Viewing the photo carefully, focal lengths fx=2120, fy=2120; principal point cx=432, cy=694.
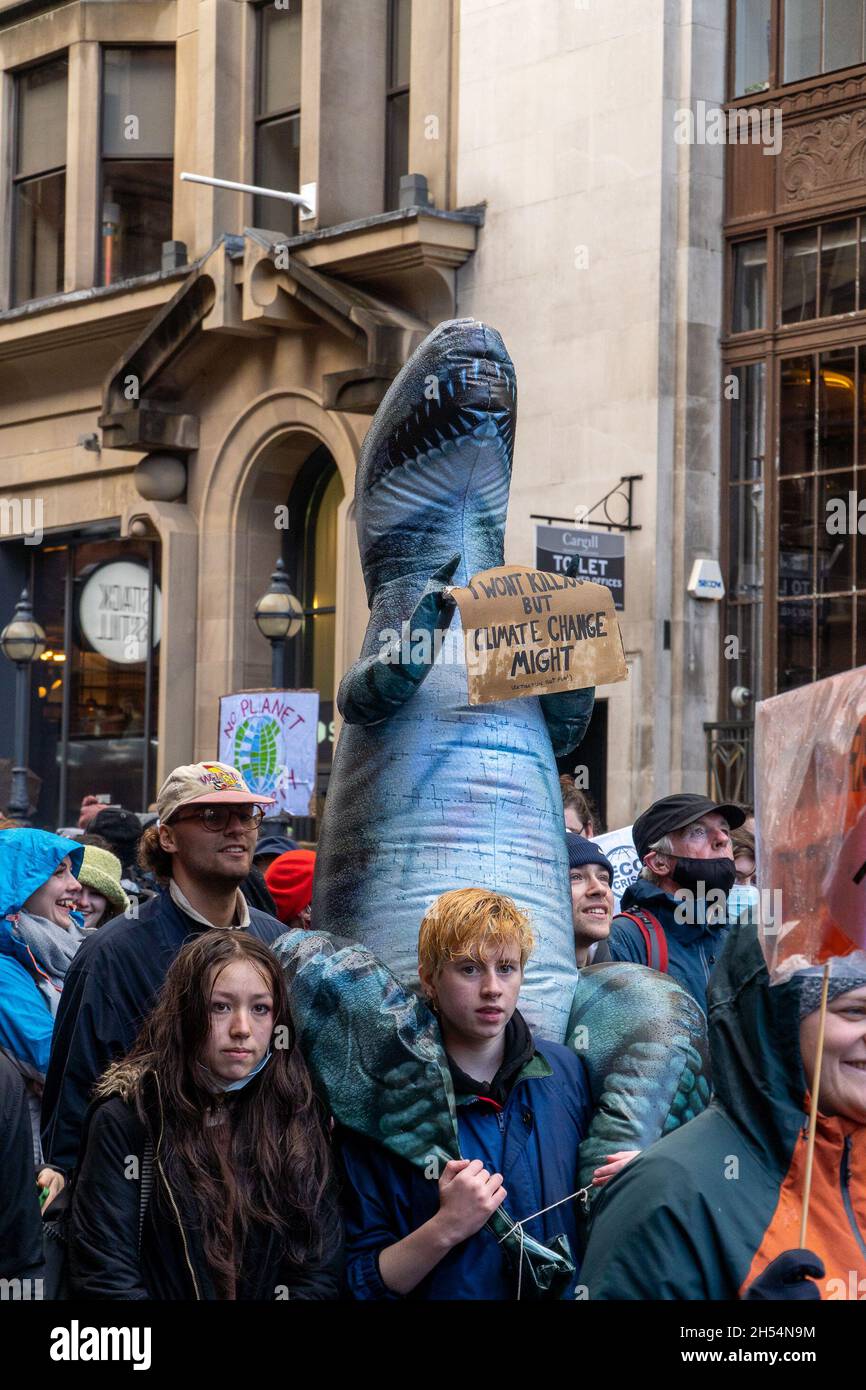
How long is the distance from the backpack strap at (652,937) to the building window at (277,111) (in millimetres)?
16176

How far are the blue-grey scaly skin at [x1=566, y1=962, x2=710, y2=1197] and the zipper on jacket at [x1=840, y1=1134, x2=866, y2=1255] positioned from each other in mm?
1209

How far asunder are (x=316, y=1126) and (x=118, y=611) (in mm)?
20346

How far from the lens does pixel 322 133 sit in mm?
20906

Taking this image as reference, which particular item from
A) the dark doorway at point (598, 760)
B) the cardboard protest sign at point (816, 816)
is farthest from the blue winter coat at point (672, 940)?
the dark doorway at point (598, 760)

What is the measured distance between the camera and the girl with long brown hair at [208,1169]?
4164mm

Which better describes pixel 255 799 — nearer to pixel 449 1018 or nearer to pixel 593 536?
pixel 449 1018

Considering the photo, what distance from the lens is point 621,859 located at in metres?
9.38

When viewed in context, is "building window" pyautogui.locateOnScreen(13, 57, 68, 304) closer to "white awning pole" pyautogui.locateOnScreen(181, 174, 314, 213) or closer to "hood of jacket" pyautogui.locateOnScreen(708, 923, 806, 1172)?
"white awning pole" pyautogui.locateOnScreen(181, 174, 314, 213)

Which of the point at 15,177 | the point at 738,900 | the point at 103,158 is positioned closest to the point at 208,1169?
the point at 738,900

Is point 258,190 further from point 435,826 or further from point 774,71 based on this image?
point 435,826

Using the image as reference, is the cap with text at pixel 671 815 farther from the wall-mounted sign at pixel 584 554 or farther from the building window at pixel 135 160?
the building window at pixel 135 160
